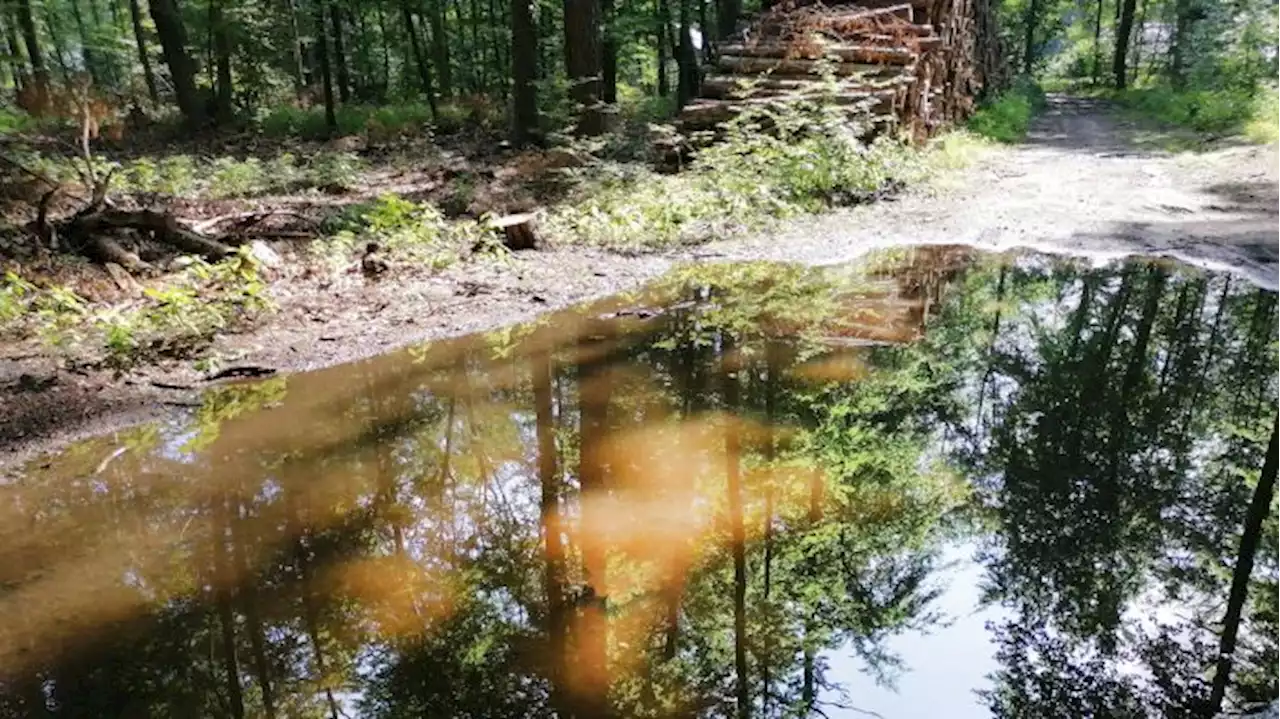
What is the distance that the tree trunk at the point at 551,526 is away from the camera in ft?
11.2

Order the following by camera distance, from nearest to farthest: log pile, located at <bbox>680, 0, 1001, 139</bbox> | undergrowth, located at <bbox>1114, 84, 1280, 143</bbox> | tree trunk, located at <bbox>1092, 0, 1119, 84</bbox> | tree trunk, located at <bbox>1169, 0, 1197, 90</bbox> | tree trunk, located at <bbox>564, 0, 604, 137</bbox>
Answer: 1. log pile, located at <bbox>680, 0, 1001, 139</bbox>
2. tree trunk, located at <bbox>564, 0, 604, 137</bbox>
3. undergrowth, located at <bbox>1114, 84, 1280, 143</bbox>
4. tree trunk, located at <bbox>1169, 0, 1197, 90</bbox>
5. tree trunk, located at <bbox>1092, 0, 1119, 84</bbox>

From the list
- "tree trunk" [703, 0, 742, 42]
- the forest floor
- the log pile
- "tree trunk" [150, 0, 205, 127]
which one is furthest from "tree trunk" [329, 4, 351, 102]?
the forest floor

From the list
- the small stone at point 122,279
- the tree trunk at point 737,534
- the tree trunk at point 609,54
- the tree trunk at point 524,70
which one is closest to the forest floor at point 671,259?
the small stone at point 122,279

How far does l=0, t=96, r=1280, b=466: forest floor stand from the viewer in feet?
20.6

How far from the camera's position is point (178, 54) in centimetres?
2030

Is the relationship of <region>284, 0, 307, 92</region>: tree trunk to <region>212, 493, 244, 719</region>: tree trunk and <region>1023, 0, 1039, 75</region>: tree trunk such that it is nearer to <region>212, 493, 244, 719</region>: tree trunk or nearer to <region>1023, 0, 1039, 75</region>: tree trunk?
<region>212, 493, 244, 719</region>: tree trunk

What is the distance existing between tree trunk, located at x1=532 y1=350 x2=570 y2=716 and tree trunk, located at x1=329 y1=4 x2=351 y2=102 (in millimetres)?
20588

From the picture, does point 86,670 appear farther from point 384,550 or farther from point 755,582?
point 755,582

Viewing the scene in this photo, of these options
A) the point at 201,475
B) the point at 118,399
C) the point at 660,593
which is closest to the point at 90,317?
the point at 118,399

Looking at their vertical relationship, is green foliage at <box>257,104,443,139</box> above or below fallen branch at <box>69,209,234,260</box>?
above

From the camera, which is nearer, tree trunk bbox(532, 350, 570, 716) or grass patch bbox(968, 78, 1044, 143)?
tree trunk bbox(532, 350, 570, 716)

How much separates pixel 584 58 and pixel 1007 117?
40.5ft

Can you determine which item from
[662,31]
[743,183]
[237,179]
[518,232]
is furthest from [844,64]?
[662,31]

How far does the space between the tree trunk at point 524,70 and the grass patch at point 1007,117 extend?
371 inches
